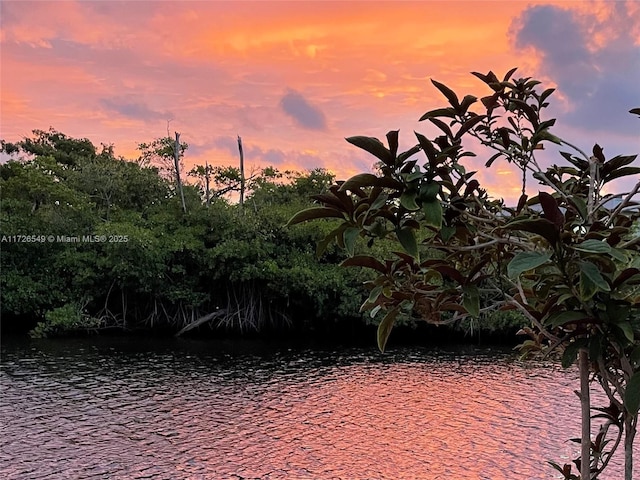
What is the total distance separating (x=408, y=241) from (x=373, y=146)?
0.21m

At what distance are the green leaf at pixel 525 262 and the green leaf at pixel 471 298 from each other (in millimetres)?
321

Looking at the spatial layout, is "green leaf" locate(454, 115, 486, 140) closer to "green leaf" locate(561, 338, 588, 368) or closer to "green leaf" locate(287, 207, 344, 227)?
"green leaf" locate(287, 207, 344, 227)

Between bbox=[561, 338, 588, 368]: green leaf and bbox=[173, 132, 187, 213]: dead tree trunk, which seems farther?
bbox=[173, 132, 187, 213]: dead tree trunk

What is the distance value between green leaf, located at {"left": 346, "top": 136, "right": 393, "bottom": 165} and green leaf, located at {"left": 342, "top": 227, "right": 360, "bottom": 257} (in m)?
0.16

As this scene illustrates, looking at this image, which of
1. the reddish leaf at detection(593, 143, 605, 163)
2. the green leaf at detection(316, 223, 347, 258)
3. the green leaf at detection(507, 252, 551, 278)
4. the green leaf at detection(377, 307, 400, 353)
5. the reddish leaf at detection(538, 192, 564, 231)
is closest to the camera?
the green leaf at detection(507, 252, 551, 278)

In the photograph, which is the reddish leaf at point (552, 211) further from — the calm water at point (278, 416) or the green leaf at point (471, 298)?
the calm water at point (278, 416)

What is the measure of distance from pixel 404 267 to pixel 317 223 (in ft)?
57.0

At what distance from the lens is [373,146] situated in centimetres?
119

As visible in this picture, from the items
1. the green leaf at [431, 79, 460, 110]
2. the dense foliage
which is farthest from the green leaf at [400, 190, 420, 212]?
the dense foliage

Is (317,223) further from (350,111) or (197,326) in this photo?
(350,111)

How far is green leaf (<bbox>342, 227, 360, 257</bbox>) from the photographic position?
1.17 metres

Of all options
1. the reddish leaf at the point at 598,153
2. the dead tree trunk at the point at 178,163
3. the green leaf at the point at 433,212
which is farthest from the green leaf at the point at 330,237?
A: the dead tree trunk at the point at 178,163

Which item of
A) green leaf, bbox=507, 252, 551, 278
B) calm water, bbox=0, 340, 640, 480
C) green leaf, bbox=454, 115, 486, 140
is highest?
green leaf, bbox=454, 115, 486, 140

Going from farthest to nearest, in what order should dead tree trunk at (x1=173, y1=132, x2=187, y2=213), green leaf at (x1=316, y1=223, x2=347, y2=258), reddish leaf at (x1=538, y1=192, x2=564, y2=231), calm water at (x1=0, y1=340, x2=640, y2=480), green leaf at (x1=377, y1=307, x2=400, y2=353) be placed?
dead tree trunk at (x1=173, y1=132, x2=187, y2=213), calm water at (x1=0, y1=340, x2=640, y2=480), green leaf at (x1=377, y1=307, x2=400, y2=353), green leaf at (x1=316, y1=223, x2=347, y2=258), reddish leaf at (x1=538, y1=192, x2=564, y2=231)
